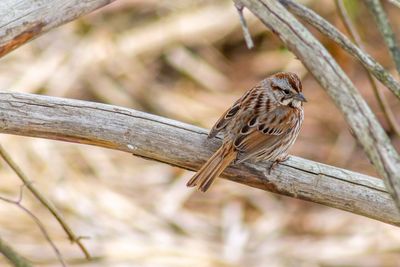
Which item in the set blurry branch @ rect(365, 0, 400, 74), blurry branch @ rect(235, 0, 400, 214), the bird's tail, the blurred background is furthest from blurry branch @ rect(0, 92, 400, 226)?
the blurred background

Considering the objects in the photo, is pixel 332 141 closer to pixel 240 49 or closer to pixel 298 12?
pixel 240 49

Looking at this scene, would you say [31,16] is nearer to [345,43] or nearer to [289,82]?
[345,43]

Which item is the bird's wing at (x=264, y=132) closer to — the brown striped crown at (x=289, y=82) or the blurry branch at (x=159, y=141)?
the brown striped crown at (x=289, y=82)

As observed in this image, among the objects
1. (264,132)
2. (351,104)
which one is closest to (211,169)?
(264,132)

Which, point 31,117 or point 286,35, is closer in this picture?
point 286,35

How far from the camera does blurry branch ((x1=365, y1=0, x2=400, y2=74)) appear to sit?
2857 millimetres

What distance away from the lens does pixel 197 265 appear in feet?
20.7

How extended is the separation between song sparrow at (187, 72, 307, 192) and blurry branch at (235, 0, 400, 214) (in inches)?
57.7

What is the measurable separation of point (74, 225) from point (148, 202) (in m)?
0.69

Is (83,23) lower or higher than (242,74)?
higher

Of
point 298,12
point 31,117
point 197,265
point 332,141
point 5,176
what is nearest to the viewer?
point 298,12

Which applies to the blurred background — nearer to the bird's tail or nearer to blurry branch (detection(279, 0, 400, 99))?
the bird's tail

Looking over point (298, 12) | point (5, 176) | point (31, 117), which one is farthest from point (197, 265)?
point (298, 12)

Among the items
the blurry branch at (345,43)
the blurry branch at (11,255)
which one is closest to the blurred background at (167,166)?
the blurry branch at (11,255)
